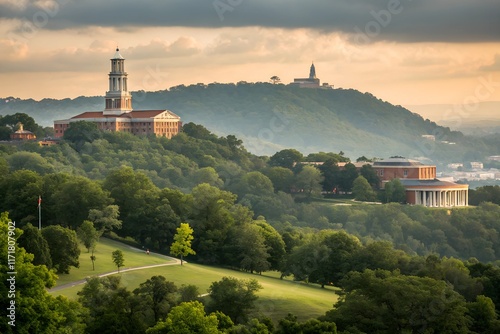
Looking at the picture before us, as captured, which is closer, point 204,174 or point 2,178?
point 2,178

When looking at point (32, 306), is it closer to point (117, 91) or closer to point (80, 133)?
point (80, 133)

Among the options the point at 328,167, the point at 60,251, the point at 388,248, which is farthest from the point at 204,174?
the point at 60,251

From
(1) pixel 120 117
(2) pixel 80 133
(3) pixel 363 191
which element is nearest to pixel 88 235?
(3) pixel 363 191

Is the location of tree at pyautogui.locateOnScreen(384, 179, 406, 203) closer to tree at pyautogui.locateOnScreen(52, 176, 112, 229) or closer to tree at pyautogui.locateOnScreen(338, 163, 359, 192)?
tree at pyautogui.locateOnScreen(338, 163, 359, 192)

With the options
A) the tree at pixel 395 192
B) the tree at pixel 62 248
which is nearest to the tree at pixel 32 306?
the tree at pixel 62 248

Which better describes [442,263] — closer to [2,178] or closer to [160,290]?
[160,290]

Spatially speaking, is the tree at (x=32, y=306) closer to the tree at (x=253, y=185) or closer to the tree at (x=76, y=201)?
the tree at (x=76, y=201)
